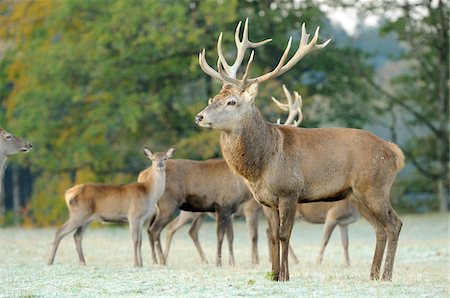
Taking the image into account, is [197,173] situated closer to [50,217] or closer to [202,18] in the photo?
[202,18]

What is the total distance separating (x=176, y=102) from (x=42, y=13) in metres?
5.53

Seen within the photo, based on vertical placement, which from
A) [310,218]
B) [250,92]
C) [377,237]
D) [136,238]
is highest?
[250,92]

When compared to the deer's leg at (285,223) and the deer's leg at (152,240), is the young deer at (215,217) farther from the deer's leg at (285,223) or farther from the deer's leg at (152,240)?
the deer's leg at (285,223)

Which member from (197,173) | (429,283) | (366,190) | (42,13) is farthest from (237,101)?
(42,13)

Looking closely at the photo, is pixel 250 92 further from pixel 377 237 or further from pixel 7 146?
pixel 7 146

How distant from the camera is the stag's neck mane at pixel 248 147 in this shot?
10.8 m

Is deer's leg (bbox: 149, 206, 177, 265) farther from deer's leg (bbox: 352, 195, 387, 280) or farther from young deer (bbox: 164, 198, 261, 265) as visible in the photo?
deer's leg (bbox: 352, 195, 387, 280)

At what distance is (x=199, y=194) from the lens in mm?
14859

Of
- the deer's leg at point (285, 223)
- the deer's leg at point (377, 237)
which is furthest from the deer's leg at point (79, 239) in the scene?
the deer's leg at point (377, 237)

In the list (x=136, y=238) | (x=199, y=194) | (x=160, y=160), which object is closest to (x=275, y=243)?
(x=136, y=238)

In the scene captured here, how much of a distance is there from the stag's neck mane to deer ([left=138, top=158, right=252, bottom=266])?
12.8ft

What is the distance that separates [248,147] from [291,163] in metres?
0.55

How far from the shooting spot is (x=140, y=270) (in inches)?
507

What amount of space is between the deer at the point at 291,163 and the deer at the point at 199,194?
355 centimetres
